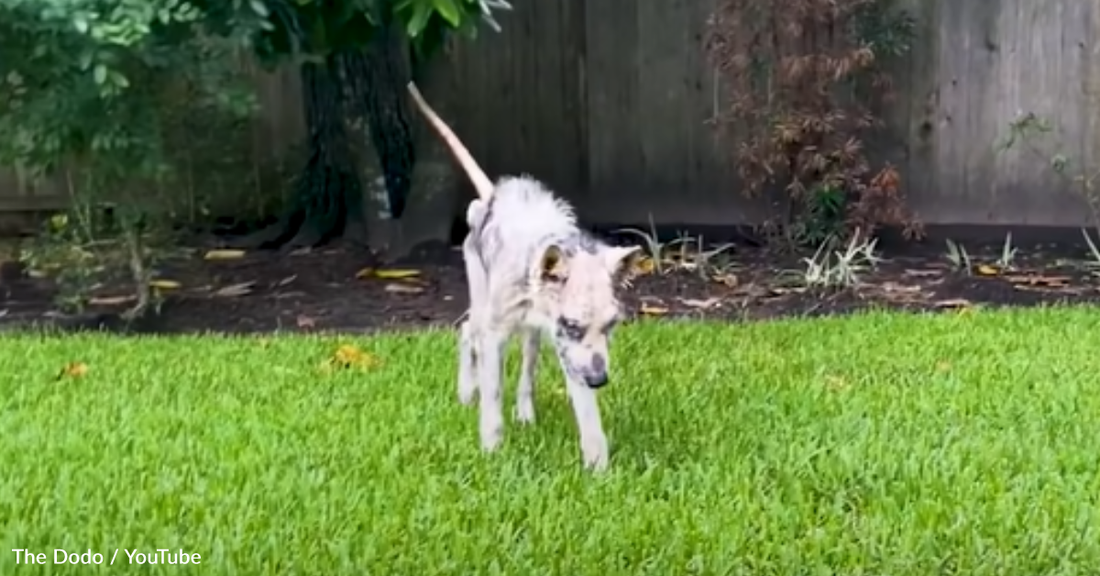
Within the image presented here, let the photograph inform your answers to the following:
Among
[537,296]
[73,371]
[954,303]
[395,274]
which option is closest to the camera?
[537,296]

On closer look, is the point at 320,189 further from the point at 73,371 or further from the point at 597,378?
the point at 597,378

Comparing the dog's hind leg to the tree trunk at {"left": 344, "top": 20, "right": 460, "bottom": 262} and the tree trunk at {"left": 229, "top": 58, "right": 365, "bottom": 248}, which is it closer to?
the tree trunk at {"left": 344, "top": 20, "right": 460, "bottom": 262}

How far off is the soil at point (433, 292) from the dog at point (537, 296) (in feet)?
6.72

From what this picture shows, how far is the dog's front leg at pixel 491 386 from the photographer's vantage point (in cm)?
354

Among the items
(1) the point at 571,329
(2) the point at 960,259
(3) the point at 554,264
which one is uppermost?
(3) the point at 554,264

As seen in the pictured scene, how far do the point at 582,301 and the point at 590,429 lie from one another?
1.23ft

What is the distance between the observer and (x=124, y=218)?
5.81 metres

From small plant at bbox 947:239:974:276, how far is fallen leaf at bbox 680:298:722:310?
1.28m

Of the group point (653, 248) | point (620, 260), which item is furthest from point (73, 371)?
point (653, 248)

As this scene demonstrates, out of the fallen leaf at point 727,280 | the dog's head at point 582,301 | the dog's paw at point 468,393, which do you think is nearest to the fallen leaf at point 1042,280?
the fallen leaf at point 727,280

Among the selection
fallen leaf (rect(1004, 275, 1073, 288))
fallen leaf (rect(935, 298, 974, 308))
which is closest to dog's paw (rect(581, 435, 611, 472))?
fallen leaf (rect(935, 298, 974, 308))

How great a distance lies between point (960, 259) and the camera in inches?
271

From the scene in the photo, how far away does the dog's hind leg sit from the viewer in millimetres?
3762

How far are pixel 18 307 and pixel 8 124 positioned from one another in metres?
1.68
